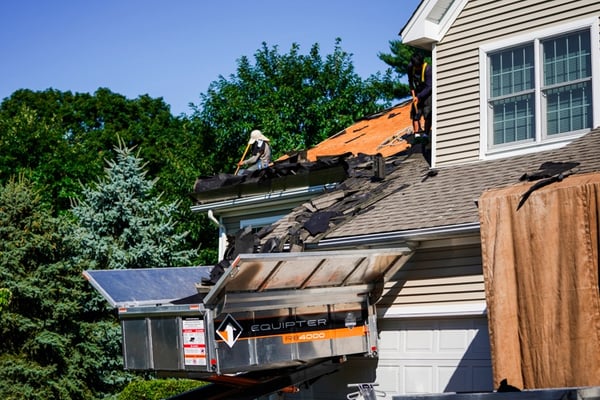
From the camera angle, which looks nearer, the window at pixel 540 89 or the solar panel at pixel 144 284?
the solar panel at pixel 144 284

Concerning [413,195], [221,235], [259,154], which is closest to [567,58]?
[413,195]

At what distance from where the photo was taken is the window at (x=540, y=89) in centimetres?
1250

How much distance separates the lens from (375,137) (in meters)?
20.1

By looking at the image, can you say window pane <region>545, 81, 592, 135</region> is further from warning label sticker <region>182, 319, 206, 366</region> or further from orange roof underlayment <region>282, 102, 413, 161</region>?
warning label sticker <region>182, 319, 206, 366</region>

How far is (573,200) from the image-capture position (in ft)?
30.3

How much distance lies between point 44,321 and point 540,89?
12059mm

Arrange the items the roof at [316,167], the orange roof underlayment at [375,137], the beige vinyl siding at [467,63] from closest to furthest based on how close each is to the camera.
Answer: the beige vinyl siding at [467,63]
the roof at [316,167]
the orange roof underlayment at [375,137]

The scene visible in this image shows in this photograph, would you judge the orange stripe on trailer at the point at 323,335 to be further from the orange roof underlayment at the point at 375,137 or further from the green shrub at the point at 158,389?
the green shrub at the point at 158,389

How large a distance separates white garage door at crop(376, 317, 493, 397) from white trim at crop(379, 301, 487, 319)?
13 cm

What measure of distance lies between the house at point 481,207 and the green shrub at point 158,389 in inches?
220

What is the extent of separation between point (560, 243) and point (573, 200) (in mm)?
440

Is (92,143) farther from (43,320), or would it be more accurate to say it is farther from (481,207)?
(481,207)

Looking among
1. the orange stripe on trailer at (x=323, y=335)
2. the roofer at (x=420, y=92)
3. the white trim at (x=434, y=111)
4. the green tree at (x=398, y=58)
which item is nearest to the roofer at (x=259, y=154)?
the roofer at (x=420, y=92)

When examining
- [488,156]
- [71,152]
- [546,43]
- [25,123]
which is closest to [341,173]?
[488,156]
